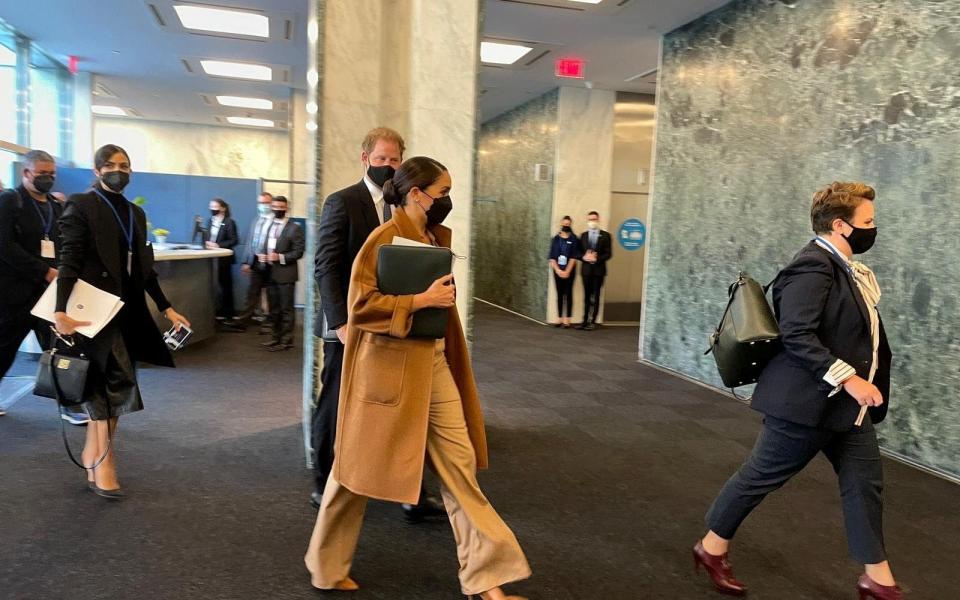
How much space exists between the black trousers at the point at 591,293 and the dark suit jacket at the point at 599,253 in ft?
0.13

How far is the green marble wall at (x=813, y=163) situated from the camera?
4.42 m

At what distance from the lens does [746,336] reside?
253cm

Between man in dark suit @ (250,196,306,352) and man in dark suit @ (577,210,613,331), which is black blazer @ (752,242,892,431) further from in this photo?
man in dark suit @ (577,210,613,331)

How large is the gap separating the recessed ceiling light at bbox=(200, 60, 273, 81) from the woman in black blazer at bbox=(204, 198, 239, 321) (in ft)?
8.15

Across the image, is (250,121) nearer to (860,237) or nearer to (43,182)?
(43,182)

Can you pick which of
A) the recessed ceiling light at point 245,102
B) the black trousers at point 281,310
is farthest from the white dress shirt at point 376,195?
the recessed ceiling light at point 245,102

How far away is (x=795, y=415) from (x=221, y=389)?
4780 millimetres

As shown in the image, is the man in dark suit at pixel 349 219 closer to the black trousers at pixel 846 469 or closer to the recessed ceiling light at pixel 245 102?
the black trousers at pixel 846 469

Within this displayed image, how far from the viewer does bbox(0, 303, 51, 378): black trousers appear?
4.51 m

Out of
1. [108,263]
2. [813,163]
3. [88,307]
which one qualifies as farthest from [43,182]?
[813,163]

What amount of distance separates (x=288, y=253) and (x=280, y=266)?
0.57 ft

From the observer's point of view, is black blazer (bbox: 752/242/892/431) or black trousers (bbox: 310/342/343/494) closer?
A: black blazer (bbox: 752/242/892/431)

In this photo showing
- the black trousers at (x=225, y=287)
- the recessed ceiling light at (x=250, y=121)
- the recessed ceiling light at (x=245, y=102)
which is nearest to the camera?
the black trousers at (x=225, y=287)

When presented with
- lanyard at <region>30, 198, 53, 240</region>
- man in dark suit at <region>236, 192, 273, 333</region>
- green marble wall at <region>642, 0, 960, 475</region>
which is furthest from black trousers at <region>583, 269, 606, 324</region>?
lanyard at <region>30, 198, 53, 240</region>
